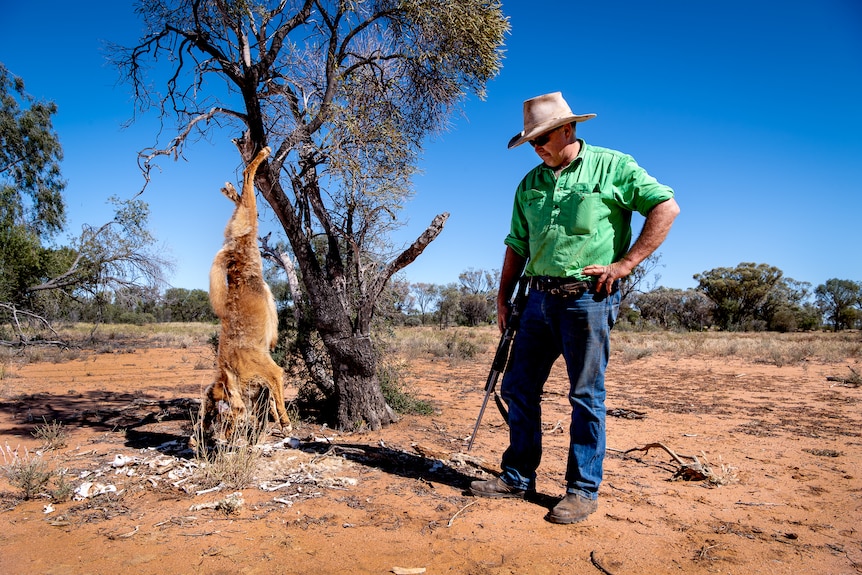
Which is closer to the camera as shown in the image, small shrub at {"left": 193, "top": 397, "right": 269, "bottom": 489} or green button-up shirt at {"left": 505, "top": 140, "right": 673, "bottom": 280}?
green button-up shirt at {"left": 505, "top": 140, "right": 673, "bottom": 280}

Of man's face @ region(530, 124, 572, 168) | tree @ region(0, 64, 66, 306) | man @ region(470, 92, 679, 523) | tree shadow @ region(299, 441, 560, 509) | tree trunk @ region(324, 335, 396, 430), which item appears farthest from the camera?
tree @ region(0, 64, 66, 306)

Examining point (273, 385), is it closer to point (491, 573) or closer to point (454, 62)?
point (491, 573)

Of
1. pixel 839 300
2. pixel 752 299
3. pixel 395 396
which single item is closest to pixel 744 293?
pixel 752 299

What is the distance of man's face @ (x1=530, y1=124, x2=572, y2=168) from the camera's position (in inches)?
130

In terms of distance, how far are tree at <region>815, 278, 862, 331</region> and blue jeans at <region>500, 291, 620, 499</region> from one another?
5177 centimetres

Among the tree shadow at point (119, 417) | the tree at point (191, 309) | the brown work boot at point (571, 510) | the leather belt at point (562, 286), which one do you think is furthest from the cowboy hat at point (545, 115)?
the tree at point (191, 309)

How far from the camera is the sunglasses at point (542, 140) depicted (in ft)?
10.9

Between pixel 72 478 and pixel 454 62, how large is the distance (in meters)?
5.49

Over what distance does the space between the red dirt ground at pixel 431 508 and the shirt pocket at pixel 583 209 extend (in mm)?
1828

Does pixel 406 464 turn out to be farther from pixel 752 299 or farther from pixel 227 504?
pixel 752 299

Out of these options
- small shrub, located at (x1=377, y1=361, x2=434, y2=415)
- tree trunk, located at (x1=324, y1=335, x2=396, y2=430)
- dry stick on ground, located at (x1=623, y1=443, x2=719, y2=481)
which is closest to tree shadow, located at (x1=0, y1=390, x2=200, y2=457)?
tree trunk, located at (x1=324, y1=335, x2=396, y2=430)

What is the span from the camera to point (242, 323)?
4.01 meters

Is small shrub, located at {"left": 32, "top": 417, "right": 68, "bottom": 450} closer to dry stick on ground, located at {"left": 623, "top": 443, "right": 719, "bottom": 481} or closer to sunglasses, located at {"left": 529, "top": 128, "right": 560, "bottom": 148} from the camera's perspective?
sunglasses, located at {"left": 529, "top": 128, "right": 560, "bottom": 148}

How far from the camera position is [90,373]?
12367 mm
